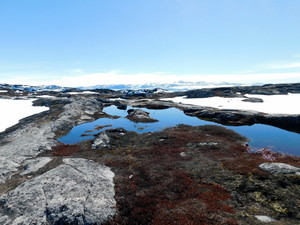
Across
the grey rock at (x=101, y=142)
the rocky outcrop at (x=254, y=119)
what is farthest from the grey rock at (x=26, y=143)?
the rocky outcrop at (x=254, y=119)

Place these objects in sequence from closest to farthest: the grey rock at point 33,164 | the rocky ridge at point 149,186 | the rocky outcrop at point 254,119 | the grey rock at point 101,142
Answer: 1. the rocky ridge at point 149,186
2. the grey rock at point 33,164
3. the grey rock at point 101,142
4. the rocky outcrop at point 254,119

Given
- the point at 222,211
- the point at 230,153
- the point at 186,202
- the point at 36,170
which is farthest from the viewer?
the point at 230,153

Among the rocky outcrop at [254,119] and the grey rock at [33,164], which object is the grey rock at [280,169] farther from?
the rocky outcrop at [254,119]

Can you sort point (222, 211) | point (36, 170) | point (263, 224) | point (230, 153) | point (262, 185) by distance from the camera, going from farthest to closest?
point (230, 153), point (36, 170), point (262, 185), point (222, 211), point (263, 224)

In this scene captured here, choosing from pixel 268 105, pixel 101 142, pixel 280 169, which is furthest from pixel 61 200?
pixel 268 105

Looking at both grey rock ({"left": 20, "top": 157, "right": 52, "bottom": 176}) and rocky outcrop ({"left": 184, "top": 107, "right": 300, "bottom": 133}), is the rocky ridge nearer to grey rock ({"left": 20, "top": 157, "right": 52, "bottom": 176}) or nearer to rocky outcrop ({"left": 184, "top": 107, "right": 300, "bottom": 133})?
grey rock ({"left": 20, "top": 157, "right": 52, "bottom": 176})

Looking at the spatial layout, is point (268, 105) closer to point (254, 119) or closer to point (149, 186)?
point (254, 119)

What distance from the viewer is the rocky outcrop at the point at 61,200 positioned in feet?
52.3

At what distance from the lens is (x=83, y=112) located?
Result: 77.1 metres

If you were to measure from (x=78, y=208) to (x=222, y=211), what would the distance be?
12.0 metres

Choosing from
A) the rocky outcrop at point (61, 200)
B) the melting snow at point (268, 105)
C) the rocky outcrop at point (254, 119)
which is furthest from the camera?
the melting snow at point (268, 105)

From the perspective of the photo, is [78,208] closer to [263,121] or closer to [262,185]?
[262,185]

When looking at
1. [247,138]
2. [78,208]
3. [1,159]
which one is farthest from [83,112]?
[78,208]

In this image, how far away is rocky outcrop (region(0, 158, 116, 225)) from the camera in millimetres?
15930
